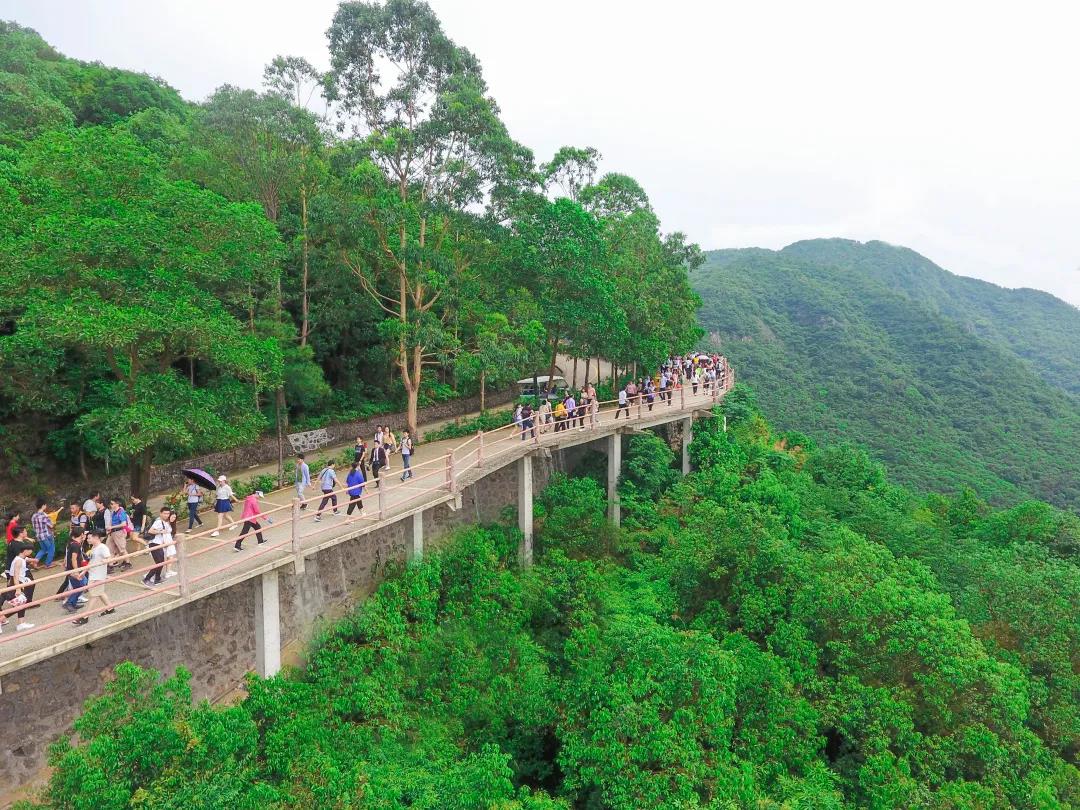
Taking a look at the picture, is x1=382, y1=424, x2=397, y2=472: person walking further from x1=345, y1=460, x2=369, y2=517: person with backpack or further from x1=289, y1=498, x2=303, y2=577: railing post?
x1=289, y1=498, x2=303, y2=577: railing post

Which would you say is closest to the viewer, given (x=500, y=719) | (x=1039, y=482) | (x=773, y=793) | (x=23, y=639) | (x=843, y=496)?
(x=23, y=639)

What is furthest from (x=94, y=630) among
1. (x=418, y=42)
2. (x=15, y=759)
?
(x=418, y=42)

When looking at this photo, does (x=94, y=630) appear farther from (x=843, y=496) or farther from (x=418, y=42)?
(x=843, y=496)

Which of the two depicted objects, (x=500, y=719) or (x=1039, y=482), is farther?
(x=1039, y=482)

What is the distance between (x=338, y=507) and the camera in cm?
1163

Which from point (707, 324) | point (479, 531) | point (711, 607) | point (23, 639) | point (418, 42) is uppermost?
point (418, 42)

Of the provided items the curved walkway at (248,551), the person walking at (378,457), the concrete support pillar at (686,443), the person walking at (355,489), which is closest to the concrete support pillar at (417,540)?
the curved walkway at (248,551)

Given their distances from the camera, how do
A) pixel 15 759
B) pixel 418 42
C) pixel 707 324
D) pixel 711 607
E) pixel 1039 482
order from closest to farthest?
pixel 15 759, pixel 711 607, pixel 418 42, pixel 1039 482, pixel 707 324

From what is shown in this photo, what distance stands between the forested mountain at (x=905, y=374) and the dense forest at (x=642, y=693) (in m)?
32.8

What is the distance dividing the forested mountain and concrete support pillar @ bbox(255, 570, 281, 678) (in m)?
42.5

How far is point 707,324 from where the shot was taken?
69188 millimetres

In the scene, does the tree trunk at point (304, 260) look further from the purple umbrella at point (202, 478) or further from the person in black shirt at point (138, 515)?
the person in black shirt at point (138, 515)

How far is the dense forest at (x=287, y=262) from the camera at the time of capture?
36.3 feet

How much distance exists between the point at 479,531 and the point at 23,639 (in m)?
9.92
